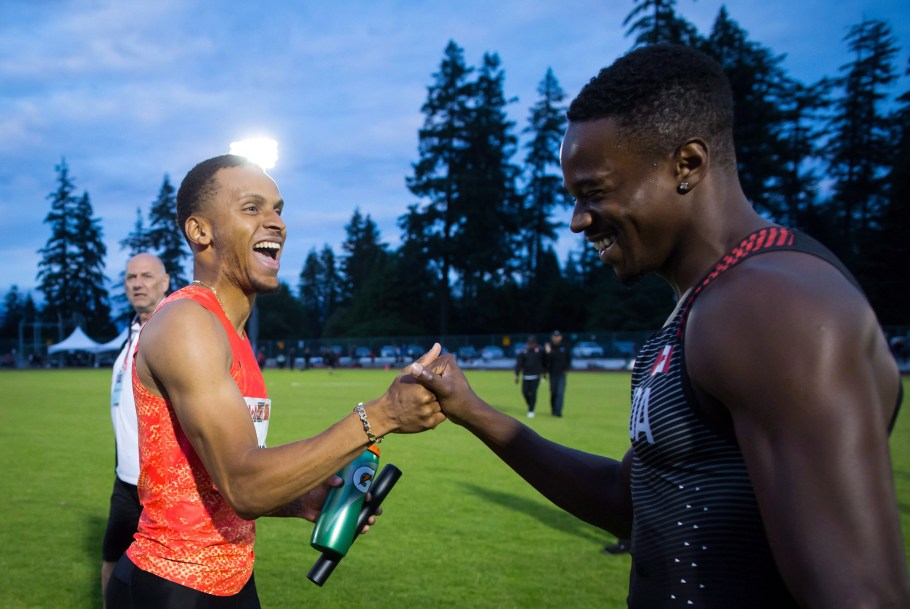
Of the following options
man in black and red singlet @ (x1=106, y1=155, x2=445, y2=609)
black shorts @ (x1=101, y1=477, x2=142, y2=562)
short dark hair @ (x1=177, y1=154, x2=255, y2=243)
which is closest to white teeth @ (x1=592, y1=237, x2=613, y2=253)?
man in black and red singlet @ (x1=106, y1=155, x2=445, y2=609)

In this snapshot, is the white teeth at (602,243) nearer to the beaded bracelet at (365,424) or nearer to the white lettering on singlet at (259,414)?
the beaded bracelet at (365,424)

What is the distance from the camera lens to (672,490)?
1.63m

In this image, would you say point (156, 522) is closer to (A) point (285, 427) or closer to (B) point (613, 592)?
(B) point (613, 592)

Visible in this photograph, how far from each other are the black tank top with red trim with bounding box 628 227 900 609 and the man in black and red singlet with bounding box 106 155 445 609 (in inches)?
40.3

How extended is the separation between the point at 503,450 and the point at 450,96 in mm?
75347

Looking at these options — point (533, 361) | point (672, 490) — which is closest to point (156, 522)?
point (672, 490)

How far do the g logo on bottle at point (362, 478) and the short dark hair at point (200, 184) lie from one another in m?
1.22

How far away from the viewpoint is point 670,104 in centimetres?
173

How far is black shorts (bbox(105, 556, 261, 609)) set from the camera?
2.57m

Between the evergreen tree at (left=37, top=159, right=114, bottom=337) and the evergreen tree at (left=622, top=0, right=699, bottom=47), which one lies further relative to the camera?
the evergreen tree at (left=37, top=159, right=114, bottom=337)

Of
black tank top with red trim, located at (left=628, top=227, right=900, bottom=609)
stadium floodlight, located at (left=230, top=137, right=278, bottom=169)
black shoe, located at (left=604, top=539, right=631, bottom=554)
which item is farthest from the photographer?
black shoe, located at (left=604, top=539, right=631, bottom=554)

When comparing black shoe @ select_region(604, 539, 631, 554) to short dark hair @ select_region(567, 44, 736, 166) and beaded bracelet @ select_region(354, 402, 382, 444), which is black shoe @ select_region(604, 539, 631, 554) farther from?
short dark hair @ select_region(567, 44, 736, 166)

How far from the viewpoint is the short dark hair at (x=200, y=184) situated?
2980 millimetres

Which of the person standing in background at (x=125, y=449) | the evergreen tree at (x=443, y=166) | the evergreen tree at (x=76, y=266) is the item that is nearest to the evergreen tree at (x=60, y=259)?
the evergreen tree at (x=76, y=266)
